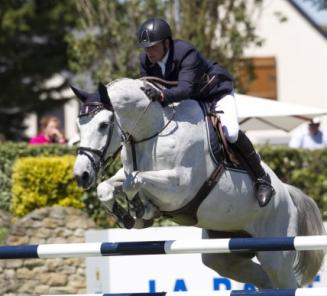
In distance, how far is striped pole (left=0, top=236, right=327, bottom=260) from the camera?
631 centimetres

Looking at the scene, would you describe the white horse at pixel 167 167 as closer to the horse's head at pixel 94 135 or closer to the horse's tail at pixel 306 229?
the horse's head at pixel 94 135

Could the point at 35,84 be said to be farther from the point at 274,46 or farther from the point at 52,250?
the point at 52,250

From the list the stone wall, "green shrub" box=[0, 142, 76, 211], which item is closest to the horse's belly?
the stone wall

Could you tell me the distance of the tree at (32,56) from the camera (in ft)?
84.3

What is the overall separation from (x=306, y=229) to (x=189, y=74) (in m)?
1.72

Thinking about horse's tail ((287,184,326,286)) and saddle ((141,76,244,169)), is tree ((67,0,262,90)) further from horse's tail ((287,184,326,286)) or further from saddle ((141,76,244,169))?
saddle ((141,76,244,169))

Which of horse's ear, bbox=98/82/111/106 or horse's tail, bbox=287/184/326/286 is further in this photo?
horse's tail, bbox=287/184/326/286

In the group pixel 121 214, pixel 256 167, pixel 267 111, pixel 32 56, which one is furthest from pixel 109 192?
pixel 32 56

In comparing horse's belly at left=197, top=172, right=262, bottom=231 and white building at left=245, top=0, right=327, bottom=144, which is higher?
white building at left=245, top=0, right=327, bottom=144

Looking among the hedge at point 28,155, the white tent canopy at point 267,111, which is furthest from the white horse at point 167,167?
the white tent canopy at point 267,111

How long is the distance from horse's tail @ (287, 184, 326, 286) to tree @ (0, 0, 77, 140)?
57.6ft

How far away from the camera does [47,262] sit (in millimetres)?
11508

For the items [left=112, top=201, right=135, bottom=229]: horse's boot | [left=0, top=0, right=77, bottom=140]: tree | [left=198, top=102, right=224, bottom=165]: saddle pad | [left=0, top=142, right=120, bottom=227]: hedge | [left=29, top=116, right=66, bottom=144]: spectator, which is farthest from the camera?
[left=0, top=0, right=77, bottom=140]: tree

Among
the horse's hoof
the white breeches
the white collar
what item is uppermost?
the white collar
